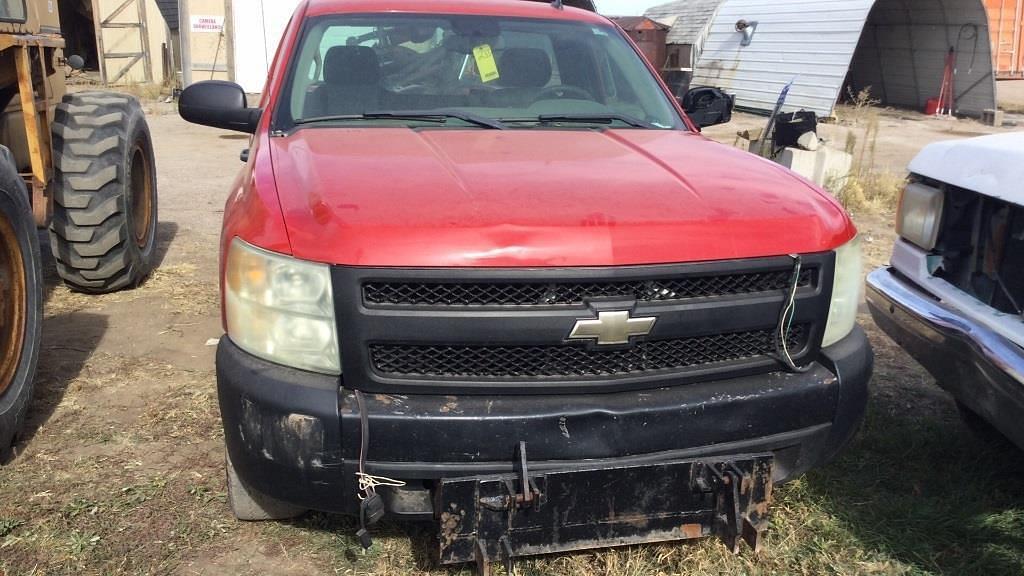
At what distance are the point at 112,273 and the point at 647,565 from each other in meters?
3.67

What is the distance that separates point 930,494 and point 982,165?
1212mm

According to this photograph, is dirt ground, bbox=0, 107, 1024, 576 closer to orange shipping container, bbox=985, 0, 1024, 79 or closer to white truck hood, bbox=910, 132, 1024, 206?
white truck hood, bbox=910, 132, 1024, 206

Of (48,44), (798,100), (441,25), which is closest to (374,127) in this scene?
(441,25)

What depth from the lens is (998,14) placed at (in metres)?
22.3

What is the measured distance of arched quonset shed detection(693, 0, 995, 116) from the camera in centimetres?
1677

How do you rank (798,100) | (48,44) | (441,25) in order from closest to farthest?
1. (441,25)
2. (48,44)
3. (798,100)

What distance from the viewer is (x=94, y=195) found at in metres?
Result: 4.64

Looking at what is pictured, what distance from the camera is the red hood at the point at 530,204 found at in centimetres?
203

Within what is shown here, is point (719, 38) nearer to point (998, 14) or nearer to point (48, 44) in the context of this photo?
point (998, 14)

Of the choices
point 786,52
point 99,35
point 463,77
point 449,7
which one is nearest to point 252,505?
point 463,77

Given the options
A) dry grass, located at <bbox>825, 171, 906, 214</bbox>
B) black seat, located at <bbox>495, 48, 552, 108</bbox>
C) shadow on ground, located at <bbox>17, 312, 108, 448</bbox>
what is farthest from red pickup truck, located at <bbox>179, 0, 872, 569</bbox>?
dry grass, located at <bbox>825, 171, 906, 214</bbox>

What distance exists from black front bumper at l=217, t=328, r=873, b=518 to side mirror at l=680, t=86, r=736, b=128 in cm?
189

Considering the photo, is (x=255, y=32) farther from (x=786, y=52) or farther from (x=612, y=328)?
(x=612, y=328)

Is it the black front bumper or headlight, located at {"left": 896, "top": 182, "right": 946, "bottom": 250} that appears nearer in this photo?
the black front bumper
